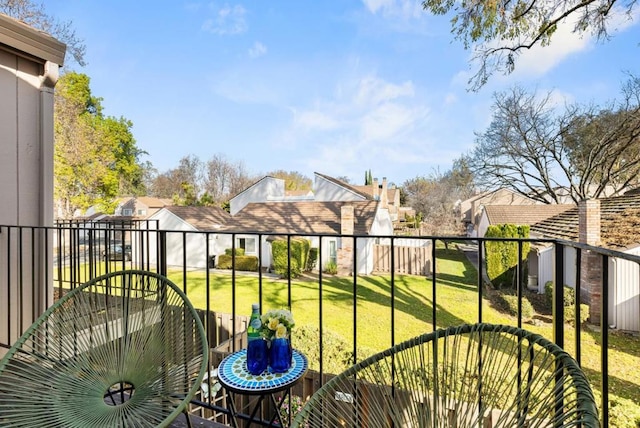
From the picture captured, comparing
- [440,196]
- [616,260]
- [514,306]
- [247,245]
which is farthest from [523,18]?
[440,196]

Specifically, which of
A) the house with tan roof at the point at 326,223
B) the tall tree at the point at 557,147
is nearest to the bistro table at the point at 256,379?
the house with tan roof at the point at 326,223

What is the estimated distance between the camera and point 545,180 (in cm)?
1333

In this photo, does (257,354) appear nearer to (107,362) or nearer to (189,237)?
(107,362)

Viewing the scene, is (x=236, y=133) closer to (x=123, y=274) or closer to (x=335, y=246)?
(x=335, y=246)

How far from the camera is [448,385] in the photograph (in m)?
1.07

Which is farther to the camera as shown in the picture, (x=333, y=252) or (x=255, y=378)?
(x=333, y=252)

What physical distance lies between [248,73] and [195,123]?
10190 millimetres

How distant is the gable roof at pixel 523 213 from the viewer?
13312 millimetres

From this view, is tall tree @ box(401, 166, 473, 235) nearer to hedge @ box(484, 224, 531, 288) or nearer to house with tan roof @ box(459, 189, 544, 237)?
house with tan roof @ box(459, 189, 544, 237)

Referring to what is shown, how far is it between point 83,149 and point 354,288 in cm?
1167

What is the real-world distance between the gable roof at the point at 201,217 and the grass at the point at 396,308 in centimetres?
251

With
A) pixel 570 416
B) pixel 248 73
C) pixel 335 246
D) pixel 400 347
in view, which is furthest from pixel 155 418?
pixel 248 73

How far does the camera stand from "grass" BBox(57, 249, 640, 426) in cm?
560

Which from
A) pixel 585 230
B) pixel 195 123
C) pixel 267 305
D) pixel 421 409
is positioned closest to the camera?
pixel 421 409
